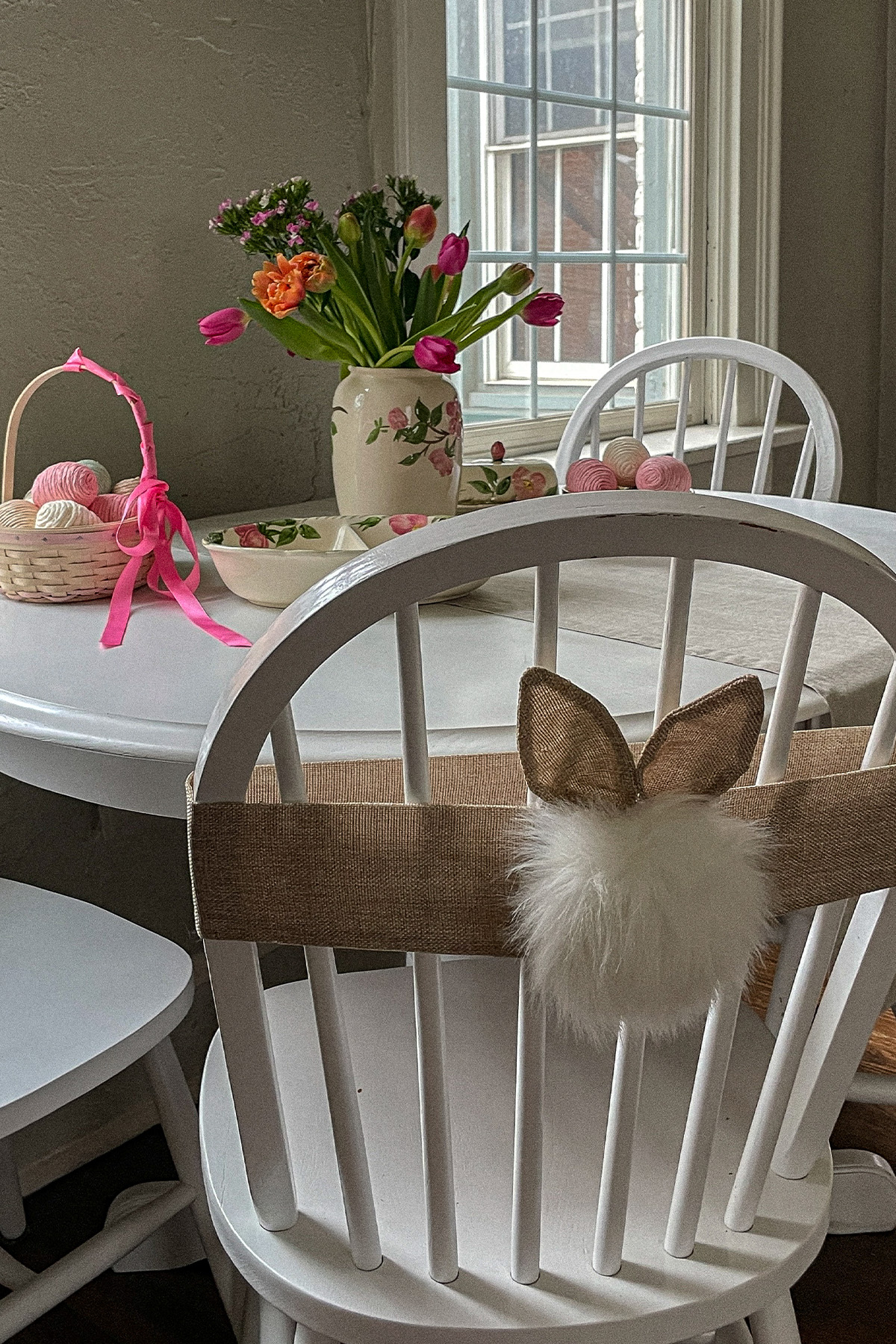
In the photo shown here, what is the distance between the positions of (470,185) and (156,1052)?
1803 mm

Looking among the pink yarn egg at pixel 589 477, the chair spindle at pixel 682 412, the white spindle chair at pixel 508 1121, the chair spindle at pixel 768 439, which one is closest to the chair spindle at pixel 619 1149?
the white spindle chair at pixel 508 1121

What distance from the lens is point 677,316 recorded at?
2883 mm

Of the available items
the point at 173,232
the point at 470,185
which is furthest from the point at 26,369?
the point at 470,185

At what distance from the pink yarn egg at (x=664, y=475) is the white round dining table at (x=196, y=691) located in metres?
0.38

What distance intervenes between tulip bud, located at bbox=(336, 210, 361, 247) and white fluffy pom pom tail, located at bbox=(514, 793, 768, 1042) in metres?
0.85

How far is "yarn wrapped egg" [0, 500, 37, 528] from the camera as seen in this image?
3.78 ft

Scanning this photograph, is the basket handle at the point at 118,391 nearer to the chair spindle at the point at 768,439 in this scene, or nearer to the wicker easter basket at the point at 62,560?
the wicker easter basket at the point at 62,560

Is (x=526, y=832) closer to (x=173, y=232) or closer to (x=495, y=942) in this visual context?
(x=495, y=942)

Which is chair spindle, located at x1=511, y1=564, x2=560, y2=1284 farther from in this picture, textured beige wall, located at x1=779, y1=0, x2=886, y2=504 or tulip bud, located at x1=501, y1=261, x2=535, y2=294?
textured beige wall, located at x1=779, y1=0, x2=886, y2=504

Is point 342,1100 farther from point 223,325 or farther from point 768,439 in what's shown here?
point 768,439

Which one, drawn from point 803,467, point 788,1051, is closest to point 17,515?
point 788,1051

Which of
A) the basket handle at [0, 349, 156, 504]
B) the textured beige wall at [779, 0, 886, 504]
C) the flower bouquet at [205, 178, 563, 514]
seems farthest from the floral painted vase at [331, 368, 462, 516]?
the textured beige wall at [779, 0, 886, 504]

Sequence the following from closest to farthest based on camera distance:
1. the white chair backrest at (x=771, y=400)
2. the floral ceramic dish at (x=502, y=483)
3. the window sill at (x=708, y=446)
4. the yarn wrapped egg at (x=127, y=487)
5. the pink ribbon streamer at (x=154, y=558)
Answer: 1. the pink ribbon streamer at (x=154, y=558)
2. the yarn wrapped egg at (x=127, y=487)
3. the floral ceramic dish at (x=502, y=483)
4. the white chair backrest at (x=771, y=400)
5. the window sill at (x=708, y=446)

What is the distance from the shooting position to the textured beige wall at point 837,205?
2.97 metres
